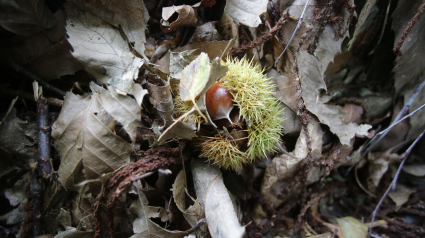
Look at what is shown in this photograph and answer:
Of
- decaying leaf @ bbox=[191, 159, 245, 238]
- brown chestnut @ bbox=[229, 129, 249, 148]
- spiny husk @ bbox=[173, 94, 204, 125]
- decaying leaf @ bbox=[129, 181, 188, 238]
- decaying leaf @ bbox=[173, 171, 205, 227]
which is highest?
spiny husk @ bbox=[173, 94, 204, 125]

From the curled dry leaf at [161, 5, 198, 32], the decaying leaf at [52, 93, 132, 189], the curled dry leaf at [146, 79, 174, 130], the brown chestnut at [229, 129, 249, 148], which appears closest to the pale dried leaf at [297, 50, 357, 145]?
the brown chestnut at [229, 129, 249, 148]

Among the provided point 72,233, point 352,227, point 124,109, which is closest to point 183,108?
point 124,109

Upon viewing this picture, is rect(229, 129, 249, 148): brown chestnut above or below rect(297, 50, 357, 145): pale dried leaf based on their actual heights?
below

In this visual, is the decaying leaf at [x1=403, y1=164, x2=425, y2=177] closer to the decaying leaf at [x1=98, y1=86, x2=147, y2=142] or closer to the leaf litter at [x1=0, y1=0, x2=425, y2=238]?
the leaf litter at [x1=0, y1=0, x2=425, y2=238]

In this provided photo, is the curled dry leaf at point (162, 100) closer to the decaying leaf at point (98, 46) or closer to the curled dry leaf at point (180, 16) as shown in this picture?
the decaying leaf at point (98, 46)

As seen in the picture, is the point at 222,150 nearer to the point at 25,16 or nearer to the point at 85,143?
the point at 85,143

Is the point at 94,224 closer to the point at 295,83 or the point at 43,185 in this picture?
the point at 43,185

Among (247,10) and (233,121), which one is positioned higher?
(247,10)
